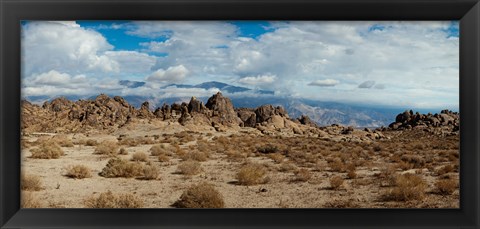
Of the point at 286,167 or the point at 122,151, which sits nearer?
the point at 286,167

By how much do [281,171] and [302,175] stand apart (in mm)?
658

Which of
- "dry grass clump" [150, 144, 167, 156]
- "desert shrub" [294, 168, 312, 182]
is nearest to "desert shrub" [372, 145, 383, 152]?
"desert shrub" [294, 168, 312, 182]

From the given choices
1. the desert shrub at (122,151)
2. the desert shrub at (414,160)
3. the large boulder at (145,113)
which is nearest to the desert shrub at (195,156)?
the desert shrub at (122,151)

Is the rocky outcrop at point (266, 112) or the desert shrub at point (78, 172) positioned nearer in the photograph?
the desert shrub at point (78, 172)

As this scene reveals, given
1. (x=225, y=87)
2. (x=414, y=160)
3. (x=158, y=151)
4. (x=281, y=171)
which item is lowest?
(x=281, y=171)

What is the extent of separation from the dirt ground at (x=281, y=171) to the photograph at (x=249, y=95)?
0.03 meters

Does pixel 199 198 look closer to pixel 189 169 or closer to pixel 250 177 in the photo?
pixel 250 177

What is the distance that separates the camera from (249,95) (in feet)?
18.3

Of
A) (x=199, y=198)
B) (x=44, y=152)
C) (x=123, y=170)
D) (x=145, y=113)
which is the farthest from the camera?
(x=145, y=113)

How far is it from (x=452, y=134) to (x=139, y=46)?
21.5ft

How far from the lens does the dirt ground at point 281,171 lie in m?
4.50

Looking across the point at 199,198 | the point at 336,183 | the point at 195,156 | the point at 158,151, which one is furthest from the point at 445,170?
the point at 158,151

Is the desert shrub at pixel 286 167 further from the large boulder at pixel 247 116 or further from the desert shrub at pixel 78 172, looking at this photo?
the large boulder at pixel 247 116

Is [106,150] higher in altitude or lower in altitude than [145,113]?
lower
